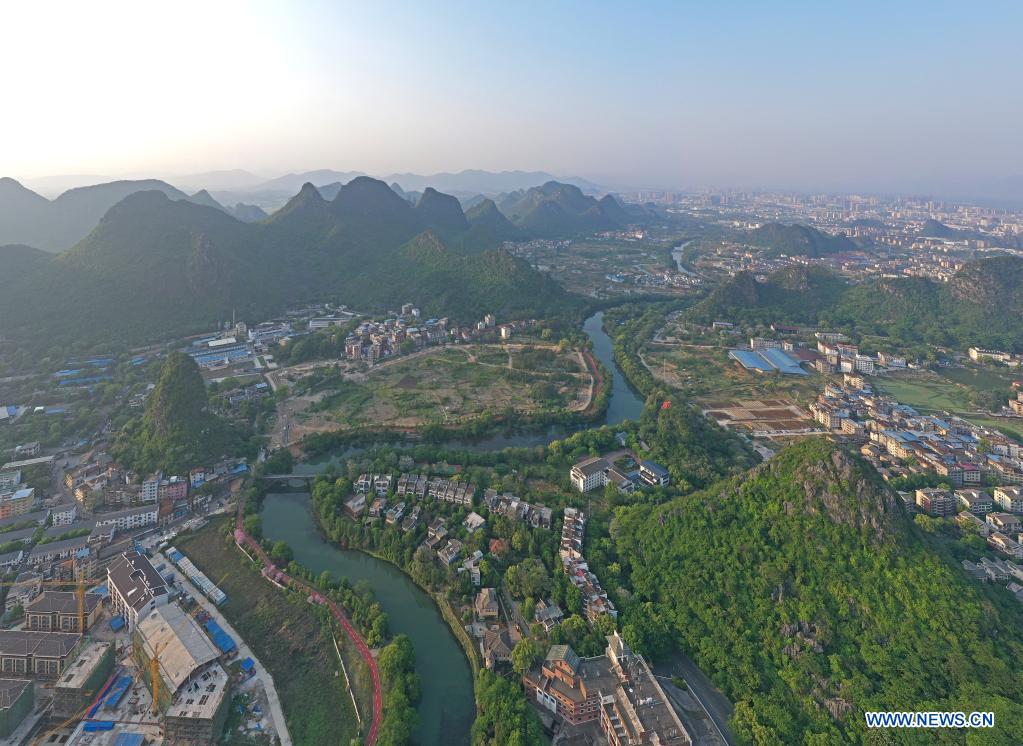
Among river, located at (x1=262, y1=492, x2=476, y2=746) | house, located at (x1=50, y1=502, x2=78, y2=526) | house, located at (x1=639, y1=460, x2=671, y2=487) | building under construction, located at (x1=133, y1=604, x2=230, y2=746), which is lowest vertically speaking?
river, located at (x1=262, y1=492, x2=476, y2=746)

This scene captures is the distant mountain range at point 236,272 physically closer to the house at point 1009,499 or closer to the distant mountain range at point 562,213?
the house at point 1009,499

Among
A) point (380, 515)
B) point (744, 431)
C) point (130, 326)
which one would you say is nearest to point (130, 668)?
point (380, 515)

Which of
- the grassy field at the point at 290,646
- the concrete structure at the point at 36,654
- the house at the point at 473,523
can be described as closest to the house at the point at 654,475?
the house at the point at 473,523

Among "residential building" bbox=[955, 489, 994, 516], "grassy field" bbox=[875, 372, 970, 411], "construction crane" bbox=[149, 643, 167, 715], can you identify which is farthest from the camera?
"grassy field" bbox=[875, 372, 970, 411]

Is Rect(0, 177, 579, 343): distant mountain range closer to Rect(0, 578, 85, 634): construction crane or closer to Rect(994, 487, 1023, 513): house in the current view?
Rect(0, 578, 85, 634): construction crane

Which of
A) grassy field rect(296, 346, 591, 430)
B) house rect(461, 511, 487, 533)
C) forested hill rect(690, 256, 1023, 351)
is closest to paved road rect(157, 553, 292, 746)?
house rect(461, 511, 487, 533)

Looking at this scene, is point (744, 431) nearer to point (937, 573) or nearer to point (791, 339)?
point (937, 573)

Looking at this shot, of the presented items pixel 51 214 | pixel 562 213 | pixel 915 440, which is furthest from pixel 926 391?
pixel 51 214
